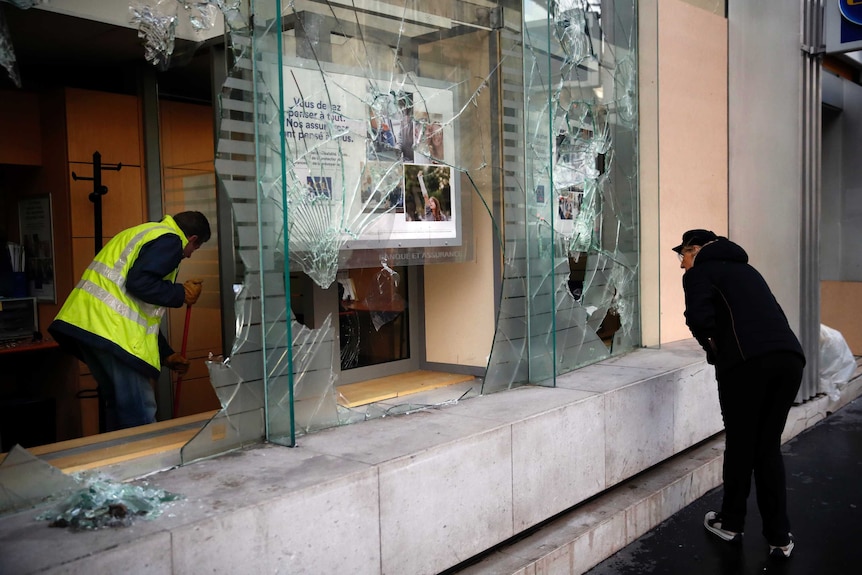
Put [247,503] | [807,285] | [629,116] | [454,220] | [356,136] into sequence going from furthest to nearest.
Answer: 1. [807,285]
2. [629,116]
3. [454,220]
4. [356,136]
5. [247,503]

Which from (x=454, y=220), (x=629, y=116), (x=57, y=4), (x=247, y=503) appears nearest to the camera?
(x=247, y=503)

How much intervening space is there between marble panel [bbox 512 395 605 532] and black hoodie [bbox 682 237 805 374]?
A: 791 mm

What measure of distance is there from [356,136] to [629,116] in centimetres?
317

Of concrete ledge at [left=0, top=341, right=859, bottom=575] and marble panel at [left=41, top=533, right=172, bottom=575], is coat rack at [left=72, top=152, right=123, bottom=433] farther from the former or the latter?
marble panel at [left=41, top=533, right=172, bottom=575]

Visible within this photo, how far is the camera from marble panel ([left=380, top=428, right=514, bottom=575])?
11.9 ft

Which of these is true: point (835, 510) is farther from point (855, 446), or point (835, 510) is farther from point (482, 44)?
point (482, 44)

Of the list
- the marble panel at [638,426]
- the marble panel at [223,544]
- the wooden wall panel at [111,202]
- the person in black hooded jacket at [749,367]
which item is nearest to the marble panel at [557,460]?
the marble panel at [638,426]

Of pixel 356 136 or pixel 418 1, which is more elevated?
pixel 418 1

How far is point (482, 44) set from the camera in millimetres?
5449

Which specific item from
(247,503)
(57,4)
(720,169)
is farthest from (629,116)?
(247,503)

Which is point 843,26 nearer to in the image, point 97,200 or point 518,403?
point 518,403

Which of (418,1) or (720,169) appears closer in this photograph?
(418,1)

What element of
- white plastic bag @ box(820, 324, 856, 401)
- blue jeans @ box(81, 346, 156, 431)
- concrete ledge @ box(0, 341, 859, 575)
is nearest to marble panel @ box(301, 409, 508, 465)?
concrete ledge @ box(0, 341, 859, 575)

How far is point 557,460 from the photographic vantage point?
15.2ft
